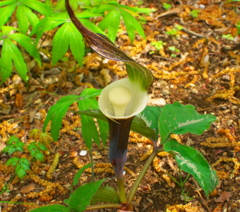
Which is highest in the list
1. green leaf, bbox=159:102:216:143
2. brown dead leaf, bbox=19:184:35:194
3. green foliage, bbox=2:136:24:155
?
green leaf, bbox=159:102:216:143

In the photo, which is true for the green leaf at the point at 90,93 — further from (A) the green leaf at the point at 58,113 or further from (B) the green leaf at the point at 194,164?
(B) the green leaf at the point at 194,164

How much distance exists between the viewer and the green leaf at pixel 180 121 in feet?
6.49

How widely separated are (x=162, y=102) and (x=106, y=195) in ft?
4.52

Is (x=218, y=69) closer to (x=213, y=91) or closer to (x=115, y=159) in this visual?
(x=213, y=91)

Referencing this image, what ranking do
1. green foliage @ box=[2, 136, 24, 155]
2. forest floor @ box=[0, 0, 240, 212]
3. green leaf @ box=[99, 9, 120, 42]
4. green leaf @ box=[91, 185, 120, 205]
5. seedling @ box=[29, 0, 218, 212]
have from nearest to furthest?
seedling @ box=[29, 0, 218, 212] < green leaf @ box=[91, 185, 120, 205] < forest floor @ box=[0, 0, 240, 212] < green foliage @ box=[2, 136, 24, 155] < green leaf @ box=[99, 9, 120, 42]

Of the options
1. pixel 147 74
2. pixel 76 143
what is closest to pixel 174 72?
pixel 76 143

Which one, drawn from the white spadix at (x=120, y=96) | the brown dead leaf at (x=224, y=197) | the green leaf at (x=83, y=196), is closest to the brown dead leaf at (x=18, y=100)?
the green leaf at (x=83, y=196)

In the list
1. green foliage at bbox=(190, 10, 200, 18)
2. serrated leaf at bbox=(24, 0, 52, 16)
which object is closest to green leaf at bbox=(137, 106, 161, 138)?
serrated leaf at bbox=(24, 0, 52, 16)

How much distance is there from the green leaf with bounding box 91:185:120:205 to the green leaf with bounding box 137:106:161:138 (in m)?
0.51

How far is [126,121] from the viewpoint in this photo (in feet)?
4.92

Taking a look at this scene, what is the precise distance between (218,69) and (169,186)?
1726mm

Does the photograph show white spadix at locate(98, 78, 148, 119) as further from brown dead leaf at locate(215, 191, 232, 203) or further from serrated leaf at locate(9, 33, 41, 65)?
serrated leaf at locate(9, 33, 41, 65)

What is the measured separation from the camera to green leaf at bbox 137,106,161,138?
210 cm

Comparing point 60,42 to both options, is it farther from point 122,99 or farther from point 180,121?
point 122,99
